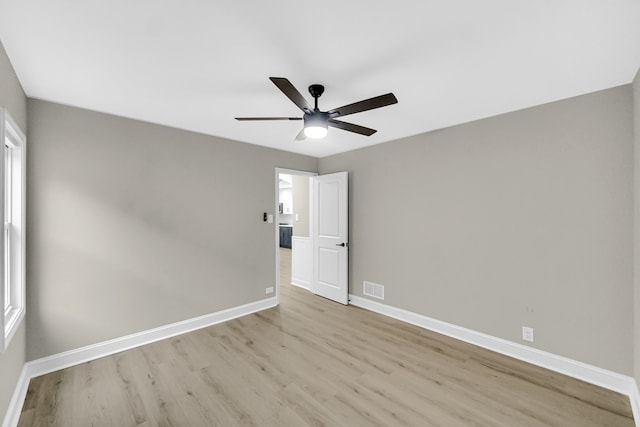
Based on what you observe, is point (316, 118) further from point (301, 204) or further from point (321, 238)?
point (301, 204)

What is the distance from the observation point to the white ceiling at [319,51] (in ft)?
4.60

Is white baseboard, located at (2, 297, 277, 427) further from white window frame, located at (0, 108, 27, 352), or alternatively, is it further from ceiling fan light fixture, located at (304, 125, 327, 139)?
ceiling fan light fixture, located at (304, 125, 327, 139)

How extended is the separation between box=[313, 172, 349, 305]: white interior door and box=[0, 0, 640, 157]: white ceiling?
1902mm

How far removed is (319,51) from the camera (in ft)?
5.68

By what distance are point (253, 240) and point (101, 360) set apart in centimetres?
203

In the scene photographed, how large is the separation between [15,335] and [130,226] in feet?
3.94

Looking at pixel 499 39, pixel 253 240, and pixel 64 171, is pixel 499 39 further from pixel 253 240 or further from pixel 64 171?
pixel 64 171

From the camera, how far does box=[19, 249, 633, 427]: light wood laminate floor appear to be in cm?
192

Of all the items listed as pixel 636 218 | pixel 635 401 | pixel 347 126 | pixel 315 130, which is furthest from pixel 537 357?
pixel 315 130

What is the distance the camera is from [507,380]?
2326 mm

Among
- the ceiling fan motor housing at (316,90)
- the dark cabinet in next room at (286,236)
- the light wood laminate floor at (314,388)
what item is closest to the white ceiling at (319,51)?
the ceiling fan motor housing at (316,90)

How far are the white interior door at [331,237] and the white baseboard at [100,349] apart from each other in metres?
1.33

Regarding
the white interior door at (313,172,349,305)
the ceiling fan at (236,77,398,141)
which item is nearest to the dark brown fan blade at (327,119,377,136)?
the ceiling fan at (236,77,398,141)

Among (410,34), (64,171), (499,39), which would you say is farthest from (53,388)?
(499,39)
